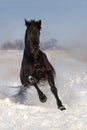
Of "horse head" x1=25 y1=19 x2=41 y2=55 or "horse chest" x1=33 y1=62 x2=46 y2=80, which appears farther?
"horse chest" x1=33 y1=62 x2=46 y2=80

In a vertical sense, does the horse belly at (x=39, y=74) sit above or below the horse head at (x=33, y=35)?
below

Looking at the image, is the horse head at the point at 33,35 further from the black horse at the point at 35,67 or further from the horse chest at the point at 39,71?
the horse chest at the point at 39,71

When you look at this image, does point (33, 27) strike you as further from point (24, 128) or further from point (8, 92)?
point (8, 92)

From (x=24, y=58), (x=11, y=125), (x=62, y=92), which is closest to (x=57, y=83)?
(x=62, y=92)

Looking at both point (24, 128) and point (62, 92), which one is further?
point (62, 92)

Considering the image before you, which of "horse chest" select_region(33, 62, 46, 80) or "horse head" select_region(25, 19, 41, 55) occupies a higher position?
"horse head" select_region(25, 19, 41, 55)

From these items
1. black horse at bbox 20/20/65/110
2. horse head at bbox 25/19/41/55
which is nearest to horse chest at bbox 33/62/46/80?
black horse at bbox 20/20/65/110

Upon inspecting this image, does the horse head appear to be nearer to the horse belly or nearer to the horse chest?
the horse chest

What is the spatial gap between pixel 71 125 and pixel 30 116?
171 cm

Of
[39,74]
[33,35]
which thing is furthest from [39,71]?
[33,35]

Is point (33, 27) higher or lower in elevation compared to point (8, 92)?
higher

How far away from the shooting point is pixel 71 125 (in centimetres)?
1099

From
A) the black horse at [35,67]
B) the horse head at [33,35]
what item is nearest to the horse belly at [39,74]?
the black horse at [35,67]

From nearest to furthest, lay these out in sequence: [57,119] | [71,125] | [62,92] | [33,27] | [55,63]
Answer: [71,125] → [57,119] → [33,27] → [62,92] → [55,63]
